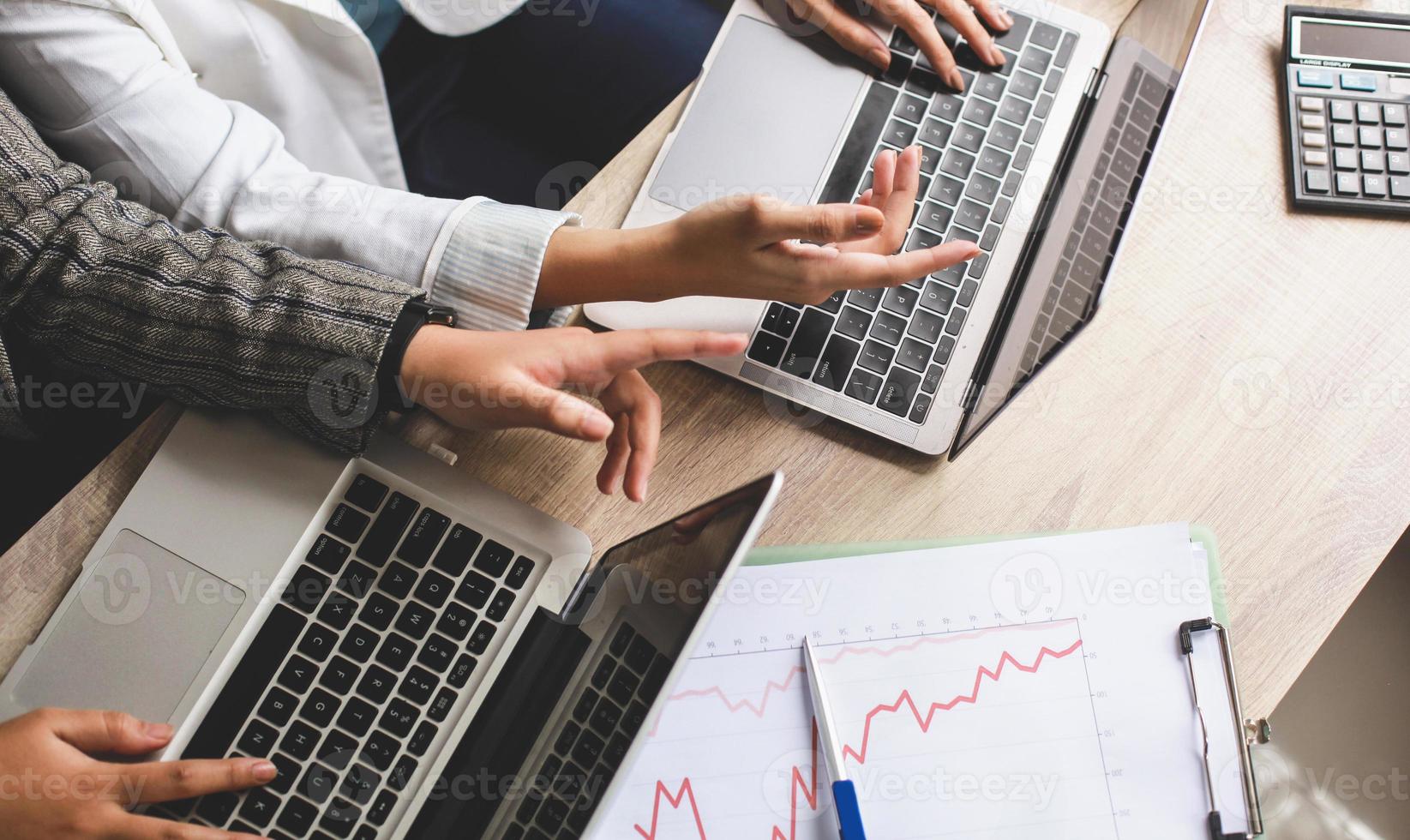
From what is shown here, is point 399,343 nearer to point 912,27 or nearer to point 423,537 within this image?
point 423,537

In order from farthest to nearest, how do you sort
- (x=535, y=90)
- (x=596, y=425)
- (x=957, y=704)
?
1. (x=535, y=90)
2. (x=957, y=704)
3. (x=596, y=425)

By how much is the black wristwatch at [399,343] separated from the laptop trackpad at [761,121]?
7.2 inches

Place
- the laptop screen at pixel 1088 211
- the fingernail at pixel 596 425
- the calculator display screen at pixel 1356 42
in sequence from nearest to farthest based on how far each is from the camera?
1. the fingernail at pixel 596 425
2. the laptop screen at pixel 1088 211
3. the calculator display screen at pixel 1356 42

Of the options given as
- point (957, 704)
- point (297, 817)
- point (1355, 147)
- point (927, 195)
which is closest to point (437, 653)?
point (297, 817)

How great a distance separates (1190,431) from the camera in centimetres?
64

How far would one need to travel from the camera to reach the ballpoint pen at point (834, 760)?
0.55 metres

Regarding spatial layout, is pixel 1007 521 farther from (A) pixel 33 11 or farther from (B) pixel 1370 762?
(B) pixel 1370 762

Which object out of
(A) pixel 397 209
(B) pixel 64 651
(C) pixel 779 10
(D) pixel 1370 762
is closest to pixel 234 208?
(A) pixel 397 209

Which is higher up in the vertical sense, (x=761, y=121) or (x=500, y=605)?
(x=761, y=121)

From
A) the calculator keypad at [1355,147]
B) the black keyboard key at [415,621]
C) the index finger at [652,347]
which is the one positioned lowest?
the black keyboard key at [415,621]

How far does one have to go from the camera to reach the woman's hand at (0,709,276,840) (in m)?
0.49

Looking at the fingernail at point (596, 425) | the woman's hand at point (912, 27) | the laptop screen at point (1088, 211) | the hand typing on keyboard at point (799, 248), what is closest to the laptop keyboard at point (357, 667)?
the fingernail at point (596, 425)

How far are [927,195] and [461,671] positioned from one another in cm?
46

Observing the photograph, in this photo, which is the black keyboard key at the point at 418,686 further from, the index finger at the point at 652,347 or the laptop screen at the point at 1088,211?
the laptop screen at the point at 1088,211
